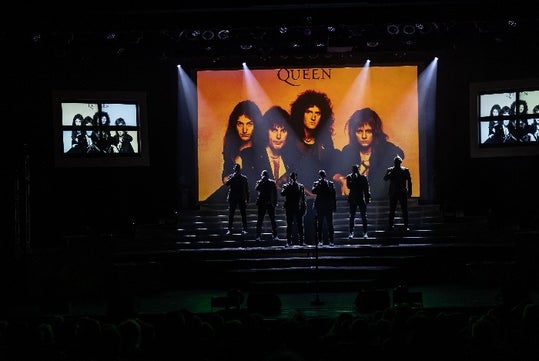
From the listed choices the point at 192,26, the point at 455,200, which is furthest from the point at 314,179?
the point at 192,26

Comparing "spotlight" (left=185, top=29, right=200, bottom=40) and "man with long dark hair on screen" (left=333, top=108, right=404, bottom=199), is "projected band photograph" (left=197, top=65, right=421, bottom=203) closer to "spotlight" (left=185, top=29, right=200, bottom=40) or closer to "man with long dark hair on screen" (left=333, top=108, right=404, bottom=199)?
"man with long dark hair on screen" (left=333, top=108, right=404, bottom=199)

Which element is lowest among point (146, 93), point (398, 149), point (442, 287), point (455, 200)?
point (442, 287)

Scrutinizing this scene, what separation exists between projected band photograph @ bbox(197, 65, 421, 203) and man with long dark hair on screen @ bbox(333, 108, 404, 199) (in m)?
0.03

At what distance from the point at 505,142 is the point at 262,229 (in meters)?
6.71

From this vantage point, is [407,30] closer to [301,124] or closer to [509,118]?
[509,118]

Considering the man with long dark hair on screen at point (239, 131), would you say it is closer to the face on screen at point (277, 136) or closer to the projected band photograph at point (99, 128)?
the face on screen at point (277, 136)

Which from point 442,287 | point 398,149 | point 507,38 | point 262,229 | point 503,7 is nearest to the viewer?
point 503,7

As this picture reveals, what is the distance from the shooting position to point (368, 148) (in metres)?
23.6

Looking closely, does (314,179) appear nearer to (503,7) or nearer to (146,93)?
(146,93)

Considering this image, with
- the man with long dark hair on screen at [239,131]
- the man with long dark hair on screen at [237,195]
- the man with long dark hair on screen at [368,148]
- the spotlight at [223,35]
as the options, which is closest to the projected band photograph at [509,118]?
the man with long dark hair on screen at [368,148]

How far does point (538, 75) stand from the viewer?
20531 mm

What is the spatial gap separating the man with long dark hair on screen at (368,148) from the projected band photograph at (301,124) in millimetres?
29

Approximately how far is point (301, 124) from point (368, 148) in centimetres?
207

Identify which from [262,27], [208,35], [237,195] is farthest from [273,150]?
[262,27]
